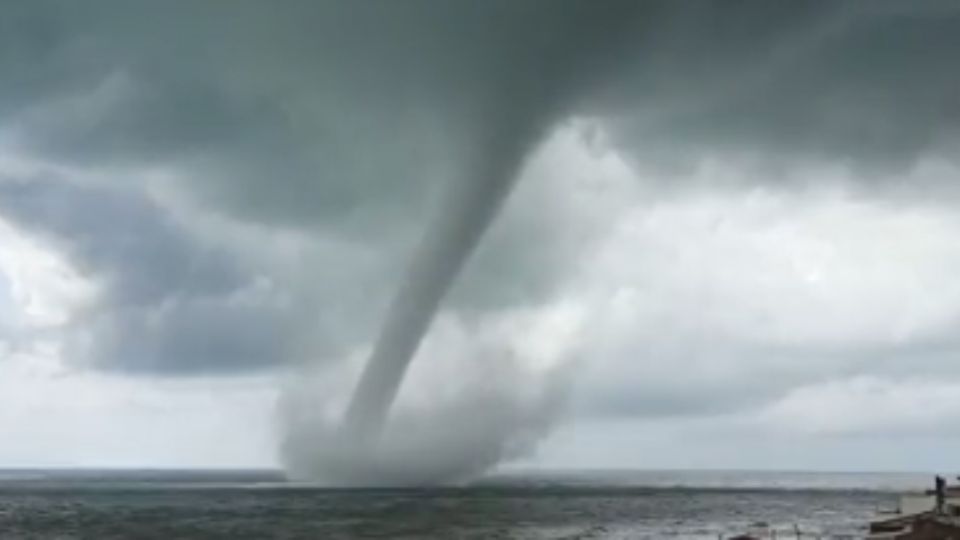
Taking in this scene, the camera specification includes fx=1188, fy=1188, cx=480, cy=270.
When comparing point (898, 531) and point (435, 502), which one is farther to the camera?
point (435, 502)

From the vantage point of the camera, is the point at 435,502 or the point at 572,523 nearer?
the point at 572,523

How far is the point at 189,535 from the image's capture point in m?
90.6

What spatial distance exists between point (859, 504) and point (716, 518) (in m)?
48.7

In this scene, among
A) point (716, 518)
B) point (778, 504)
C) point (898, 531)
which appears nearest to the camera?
point (898, 531)

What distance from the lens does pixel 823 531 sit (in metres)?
A: 91.9

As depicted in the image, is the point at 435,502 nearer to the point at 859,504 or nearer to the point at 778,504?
the point at 778,504

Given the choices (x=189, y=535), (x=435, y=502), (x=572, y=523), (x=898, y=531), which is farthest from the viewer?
(x=435, y=502)

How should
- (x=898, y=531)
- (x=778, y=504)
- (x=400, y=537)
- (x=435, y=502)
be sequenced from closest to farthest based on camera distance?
(x=898, y=531)
(x=400, y=537)
(x=435, y=502)
(x=778, y=504)

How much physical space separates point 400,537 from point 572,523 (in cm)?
2731

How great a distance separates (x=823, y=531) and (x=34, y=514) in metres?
82.3

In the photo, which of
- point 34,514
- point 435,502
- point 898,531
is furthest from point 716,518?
point 34,514

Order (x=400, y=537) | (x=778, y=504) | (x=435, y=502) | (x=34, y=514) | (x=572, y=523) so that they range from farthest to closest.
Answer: (x=778, y=504) < (x=435, y=502) < (x=34, y=514) < (x=572, y=523) < (x=400, y=537)

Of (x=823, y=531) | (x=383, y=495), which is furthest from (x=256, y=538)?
(x=383, y=495)

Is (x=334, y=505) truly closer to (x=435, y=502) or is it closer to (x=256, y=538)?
(x=435, y=502)
